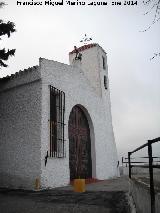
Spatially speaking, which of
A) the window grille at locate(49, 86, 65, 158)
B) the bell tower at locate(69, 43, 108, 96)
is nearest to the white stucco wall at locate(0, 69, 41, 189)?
the window grille at locate(49, 86, 65, 158)

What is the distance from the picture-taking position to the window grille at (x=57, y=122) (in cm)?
1257

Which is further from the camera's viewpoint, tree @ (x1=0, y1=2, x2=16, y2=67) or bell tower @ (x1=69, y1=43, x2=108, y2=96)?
bell tower @ (x1=69, y1=43, x2=108, y2=96)

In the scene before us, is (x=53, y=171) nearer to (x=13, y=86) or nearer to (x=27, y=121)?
(x=27, y=121)

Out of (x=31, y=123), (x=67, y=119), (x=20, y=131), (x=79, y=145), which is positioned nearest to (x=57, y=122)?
(x=67, y=119)

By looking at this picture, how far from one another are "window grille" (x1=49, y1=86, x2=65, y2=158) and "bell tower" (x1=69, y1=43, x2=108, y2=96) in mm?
6663

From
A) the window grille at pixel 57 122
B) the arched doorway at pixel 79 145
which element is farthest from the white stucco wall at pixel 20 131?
the arched doorway at pixel 79 145

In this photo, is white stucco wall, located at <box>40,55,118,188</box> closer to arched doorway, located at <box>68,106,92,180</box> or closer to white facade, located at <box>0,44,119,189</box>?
white facade, located at <box>0,44,119,189</box>

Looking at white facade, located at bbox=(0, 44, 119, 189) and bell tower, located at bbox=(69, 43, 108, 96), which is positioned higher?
bell tower, located at bbox=(69, 43, 108, 96)

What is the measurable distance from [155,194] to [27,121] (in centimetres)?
916

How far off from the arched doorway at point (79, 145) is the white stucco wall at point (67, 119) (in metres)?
0.45

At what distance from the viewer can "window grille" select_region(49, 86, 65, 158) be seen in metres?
12.6

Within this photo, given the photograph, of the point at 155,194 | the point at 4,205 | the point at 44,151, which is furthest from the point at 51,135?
the point at 155,194

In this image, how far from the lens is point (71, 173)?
558 inches

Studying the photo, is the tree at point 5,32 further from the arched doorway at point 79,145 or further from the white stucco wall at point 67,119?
the arched doorway at point 79,145
